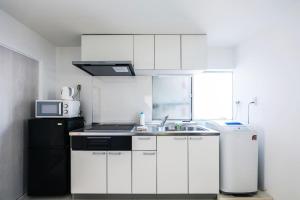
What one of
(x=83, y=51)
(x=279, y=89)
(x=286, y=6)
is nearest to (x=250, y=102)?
(x=279, y=89)

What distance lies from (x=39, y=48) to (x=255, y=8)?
2791 millimetres

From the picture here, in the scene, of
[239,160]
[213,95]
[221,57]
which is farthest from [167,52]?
[239,160]

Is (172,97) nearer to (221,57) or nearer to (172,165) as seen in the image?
(221,57)

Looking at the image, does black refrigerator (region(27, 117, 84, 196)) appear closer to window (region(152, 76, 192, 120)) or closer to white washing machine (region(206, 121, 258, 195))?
window (region(152, 76, 192, 120))

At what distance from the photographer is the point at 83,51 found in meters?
2.76

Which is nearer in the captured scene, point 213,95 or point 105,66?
point 105,66

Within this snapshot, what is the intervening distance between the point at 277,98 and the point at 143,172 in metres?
1.82

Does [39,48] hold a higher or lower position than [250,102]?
higher

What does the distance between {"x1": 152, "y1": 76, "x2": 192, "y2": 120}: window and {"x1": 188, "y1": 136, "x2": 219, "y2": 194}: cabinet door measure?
0.91 m

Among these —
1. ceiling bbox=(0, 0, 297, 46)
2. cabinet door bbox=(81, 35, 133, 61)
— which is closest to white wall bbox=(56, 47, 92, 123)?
ceiling bbox=(0, 0, 297, 46)

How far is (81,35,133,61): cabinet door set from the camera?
2.77 m

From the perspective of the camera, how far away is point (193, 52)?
2.78 metres

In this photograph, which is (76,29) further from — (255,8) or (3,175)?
(255,8)

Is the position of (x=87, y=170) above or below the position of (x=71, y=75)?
below
